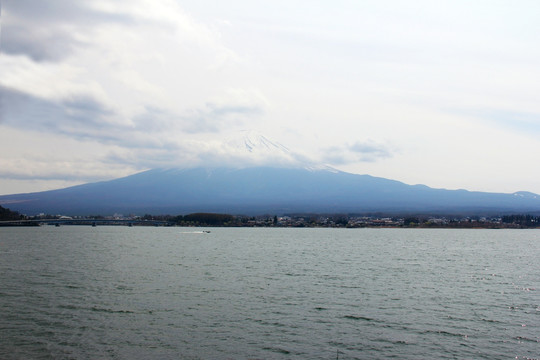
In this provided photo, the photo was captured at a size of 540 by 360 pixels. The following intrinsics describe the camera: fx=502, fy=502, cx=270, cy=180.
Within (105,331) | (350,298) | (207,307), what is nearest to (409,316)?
(350,298)

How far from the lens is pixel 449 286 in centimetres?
3145

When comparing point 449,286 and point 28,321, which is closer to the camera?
point 28,321

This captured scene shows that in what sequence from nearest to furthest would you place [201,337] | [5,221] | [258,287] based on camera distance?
[201,337], [258,287], [5,221]

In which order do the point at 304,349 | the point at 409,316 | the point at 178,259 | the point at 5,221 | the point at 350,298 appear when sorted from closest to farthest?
the point at 304,349 < the point at 409,316 < the point at 350,298 < the point at 178,259 < the point at 5,221

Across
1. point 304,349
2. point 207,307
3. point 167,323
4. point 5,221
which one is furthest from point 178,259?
point 5,221

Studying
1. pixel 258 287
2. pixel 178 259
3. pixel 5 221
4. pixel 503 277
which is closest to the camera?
pixel 258 287

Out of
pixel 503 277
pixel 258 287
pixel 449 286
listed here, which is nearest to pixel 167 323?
pixel 258 287

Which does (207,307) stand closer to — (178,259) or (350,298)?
(350,298)

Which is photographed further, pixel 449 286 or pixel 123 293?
pixel 449 286

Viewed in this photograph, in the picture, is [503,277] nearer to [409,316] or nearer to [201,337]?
[409,316]

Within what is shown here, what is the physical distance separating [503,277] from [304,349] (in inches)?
978

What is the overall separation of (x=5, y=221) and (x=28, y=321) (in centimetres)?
12990

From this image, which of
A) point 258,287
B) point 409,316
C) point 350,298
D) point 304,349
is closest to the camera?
point 304,349

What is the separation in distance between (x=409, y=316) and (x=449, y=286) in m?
10.5
